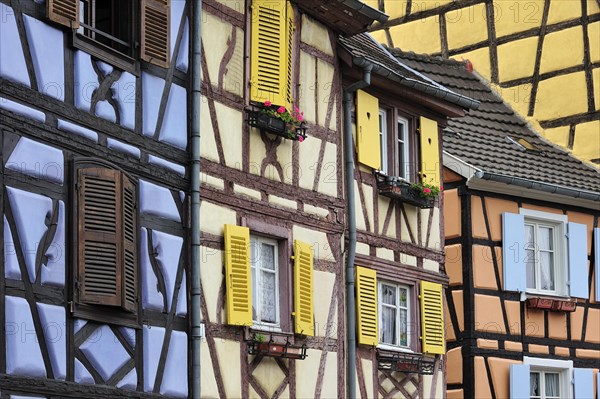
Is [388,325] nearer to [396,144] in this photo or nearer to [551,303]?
[396,144]

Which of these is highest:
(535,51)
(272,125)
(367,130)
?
(535,51)

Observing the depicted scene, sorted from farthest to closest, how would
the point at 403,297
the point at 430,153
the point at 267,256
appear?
the point at 430,153, the point at 403,297, the point at 267,256

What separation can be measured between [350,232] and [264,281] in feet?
6.88

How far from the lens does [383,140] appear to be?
21516mm

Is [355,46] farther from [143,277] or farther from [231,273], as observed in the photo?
[143,277]

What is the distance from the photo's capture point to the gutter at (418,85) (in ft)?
65.9

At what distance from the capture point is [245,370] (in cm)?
1738

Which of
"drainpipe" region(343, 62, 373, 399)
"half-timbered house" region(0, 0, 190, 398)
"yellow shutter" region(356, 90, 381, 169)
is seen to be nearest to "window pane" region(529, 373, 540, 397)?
"yellow shutter" region(356, 90, 381, 169)

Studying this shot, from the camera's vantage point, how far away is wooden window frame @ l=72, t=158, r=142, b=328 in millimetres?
14703

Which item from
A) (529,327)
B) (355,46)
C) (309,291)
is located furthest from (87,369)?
(529,327)

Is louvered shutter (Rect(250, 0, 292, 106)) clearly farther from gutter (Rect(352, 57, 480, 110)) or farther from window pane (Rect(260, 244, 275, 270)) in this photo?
window pane (Rect(260, 244, 275, 270))

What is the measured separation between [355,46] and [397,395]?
14.9ft

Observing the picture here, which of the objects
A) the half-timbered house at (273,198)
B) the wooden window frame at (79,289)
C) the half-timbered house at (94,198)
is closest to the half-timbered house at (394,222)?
the half-timbered house at (273,198)

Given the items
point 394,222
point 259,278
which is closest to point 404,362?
point 394,222
